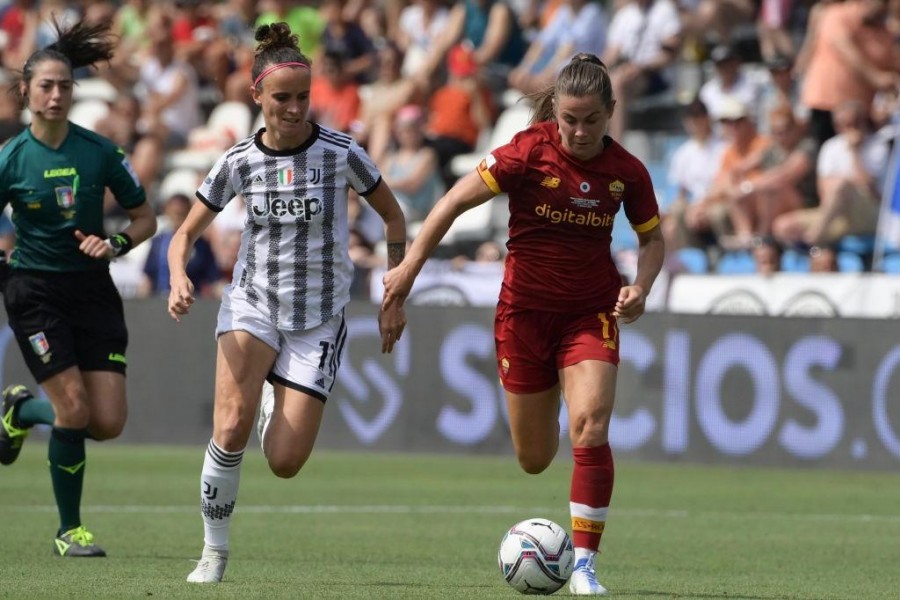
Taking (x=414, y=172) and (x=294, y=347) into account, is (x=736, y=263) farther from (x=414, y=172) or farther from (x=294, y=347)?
(x=294, y=347)

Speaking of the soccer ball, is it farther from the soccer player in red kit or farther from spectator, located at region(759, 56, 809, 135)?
spectator, located at region(759, 56, 809, 135)

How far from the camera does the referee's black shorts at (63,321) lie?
8.83m

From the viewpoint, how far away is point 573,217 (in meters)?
7.48

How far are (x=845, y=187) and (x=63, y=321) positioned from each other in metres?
8.94

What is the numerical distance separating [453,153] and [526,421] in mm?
11227

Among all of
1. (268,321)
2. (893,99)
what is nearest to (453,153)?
(893,99)

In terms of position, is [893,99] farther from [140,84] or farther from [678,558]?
[140,84]

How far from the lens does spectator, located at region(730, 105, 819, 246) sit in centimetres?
1627

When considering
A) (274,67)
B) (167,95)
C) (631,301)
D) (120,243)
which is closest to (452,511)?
(120,243)

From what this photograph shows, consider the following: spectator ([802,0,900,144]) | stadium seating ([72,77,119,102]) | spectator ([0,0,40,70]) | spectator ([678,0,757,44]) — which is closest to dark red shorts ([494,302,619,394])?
spectator ([802,0,900,144])

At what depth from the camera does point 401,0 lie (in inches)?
837

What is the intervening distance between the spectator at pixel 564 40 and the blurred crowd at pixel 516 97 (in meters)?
0.03

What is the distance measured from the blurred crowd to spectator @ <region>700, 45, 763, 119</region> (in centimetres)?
3

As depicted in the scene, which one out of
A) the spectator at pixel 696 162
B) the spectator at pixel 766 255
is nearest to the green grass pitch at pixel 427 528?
the spectator at pixel 766 255
